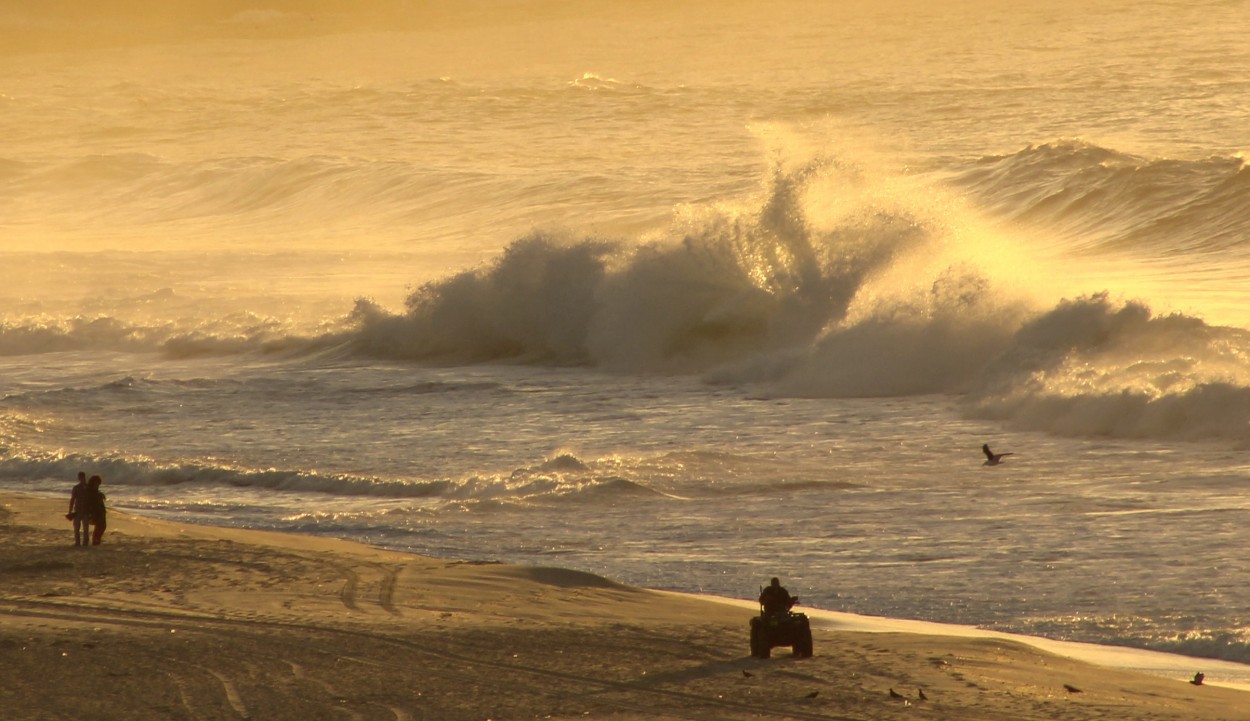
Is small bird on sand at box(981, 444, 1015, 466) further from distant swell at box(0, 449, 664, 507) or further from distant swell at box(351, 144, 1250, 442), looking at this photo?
distant swell at box(0, 449, 664, 507)

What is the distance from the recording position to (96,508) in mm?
11602

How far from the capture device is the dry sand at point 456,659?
7.74 m

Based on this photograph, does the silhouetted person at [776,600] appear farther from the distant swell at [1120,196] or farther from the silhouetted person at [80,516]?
the distant swell at [1120,196]

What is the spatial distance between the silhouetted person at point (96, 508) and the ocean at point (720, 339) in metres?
1.64

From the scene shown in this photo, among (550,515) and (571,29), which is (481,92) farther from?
(550,515)

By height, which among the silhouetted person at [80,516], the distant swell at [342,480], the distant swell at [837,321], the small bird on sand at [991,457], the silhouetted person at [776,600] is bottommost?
the silhouetted person at [776,600]

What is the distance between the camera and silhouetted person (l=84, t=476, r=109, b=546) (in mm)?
11570

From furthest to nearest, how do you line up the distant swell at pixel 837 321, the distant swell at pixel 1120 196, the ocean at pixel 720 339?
the distant swell at pixel 1120 196 < the distant swell at pixel 837 321 < the ocean at pixel 720 339

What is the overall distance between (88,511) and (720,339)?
1083cm

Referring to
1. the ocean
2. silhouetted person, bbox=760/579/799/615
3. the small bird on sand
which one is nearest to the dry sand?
silhouetted person, bbox=760/579/799/615

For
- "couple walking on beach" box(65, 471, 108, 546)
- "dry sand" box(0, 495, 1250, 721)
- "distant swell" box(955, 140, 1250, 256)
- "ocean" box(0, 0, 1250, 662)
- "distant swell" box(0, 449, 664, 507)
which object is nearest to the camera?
"dry sand" box(0, 495, 1250, 721)

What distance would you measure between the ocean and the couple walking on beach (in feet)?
5.39

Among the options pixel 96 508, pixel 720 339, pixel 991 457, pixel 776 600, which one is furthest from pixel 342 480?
pixel 720 339

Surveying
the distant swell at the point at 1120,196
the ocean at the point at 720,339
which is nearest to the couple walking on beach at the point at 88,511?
the ocean at the point at 720,339
